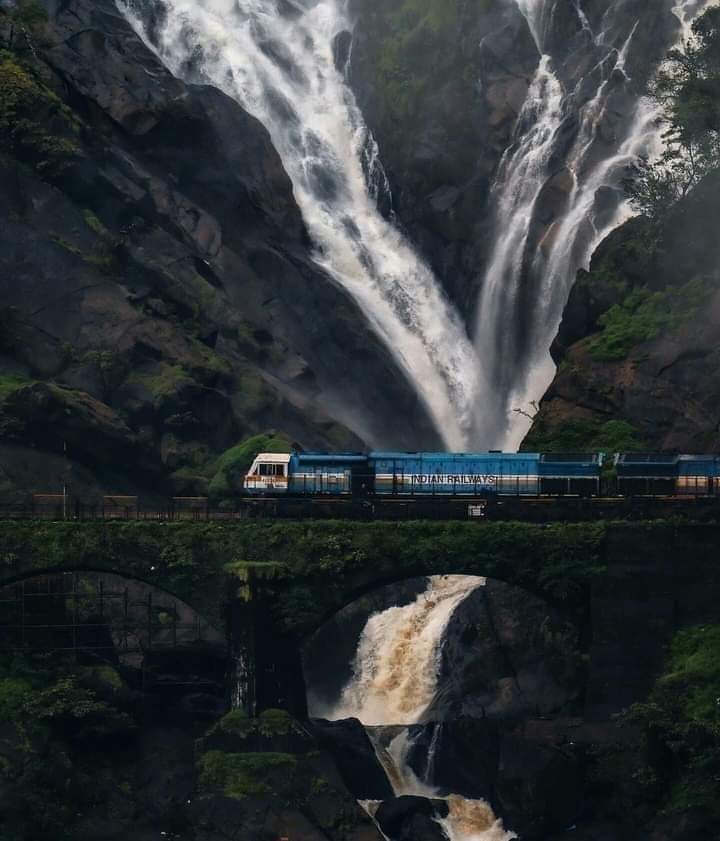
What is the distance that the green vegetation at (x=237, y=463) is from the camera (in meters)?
121

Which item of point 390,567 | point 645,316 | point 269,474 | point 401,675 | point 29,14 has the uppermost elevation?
point 29,14

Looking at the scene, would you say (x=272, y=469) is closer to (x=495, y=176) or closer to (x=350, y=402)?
(x=350, y=402)

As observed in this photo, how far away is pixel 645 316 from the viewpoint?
12719 cm

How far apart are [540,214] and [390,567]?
5219cm

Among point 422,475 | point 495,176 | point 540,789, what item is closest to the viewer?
point 540,789

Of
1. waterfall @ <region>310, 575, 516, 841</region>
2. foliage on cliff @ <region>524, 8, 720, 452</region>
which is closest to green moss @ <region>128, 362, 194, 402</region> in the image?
waterfall @ <region>310, 575, 516, 841</region>

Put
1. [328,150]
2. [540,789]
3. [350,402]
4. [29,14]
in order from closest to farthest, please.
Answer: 1. [540,789]
2. [350,402]
3. [29,14]
4. [328,150]

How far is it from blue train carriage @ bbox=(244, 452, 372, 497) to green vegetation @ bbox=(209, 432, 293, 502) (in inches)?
303

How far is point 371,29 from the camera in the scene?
167375mm

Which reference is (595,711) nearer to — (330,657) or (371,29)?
(330,657)

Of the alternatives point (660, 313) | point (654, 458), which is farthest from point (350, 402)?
point (654, 458)

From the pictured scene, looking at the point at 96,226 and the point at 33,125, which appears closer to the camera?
the point at 96,226

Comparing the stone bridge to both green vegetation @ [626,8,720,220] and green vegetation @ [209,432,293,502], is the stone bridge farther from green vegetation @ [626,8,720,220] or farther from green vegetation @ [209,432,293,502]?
green vegetation @ [626,8,720,220]

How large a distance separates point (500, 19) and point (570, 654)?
2572 inches
